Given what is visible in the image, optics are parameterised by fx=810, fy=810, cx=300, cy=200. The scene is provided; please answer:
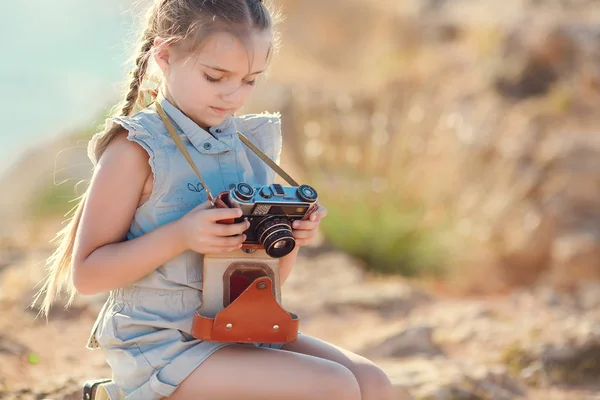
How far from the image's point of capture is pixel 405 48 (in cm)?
1405

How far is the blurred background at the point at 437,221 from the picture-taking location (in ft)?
12.4

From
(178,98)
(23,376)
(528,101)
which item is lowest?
(23,376)

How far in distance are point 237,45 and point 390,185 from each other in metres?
4.56

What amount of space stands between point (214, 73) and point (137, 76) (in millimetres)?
351

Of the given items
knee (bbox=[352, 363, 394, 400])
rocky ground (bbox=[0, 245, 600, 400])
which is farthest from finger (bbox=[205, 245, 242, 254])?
rocky ground (bbox=[0, 245, 600, 400])

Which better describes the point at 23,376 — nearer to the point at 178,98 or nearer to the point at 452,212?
the point at 178,98

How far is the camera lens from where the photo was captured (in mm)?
2084

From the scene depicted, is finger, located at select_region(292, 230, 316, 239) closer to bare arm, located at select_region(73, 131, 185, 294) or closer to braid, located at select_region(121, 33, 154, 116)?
bare arm, located at select_region(73, 131, 185, 294)

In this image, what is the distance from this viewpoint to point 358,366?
2.33m

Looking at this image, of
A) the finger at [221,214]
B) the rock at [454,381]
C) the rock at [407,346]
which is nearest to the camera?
the finger at [221,214]

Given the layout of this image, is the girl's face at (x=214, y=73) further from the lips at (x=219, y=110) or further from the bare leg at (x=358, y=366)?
the bare leg at (x=358, y=366)

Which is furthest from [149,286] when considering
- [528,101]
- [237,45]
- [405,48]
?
[405,48]

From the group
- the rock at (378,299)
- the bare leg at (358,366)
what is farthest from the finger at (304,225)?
the rock at (378,299)

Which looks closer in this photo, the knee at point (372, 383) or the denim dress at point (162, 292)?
the denim dress at point (162, 292)
